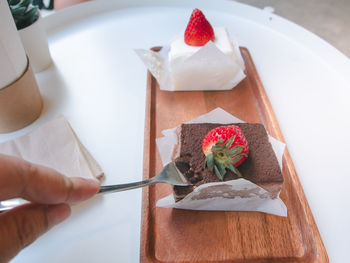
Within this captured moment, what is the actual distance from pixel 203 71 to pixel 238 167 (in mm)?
407

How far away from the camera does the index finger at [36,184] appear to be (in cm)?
42

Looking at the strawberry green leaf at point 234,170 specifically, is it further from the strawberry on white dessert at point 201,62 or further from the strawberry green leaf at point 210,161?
the strawberry on white dessert at point 201,62

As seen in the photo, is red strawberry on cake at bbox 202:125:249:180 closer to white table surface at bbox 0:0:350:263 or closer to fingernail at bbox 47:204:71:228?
white table surface at bbox 0:0:350:263

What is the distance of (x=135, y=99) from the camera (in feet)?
3.21

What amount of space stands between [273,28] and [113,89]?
29.3 inches

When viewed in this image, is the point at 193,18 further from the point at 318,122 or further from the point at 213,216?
Answer: the point at 213,216

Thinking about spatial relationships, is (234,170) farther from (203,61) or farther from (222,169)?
(203,61)

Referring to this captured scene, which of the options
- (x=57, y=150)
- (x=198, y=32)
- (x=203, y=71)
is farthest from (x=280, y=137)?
(x=57, y=150)

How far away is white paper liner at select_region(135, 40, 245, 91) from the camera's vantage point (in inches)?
37.5

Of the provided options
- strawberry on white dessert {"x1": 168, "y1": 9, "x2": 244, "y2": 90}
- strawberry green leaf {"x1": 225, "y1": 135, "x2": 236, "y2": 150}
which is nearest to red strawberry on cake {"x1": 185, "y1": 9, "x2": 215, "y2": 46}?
strawberry on white dessert {"x1": 168, "y1": 9, "x2": 244, "y2": 90}

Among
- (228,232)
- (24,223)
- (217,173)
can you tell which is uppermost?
(24,223)

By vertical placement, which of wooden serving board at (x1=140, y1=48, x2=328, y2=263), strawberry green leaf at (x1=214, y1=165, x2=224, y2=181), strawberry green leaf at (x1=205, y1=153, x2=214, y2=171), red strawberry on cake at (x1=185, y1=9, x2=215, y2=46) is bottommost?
wooden serving board at (x1=140, y1=48, x2=328, y2=263)

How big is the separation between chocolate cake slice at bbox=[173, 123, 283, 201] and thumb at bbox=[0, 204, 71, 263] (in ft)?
0.90

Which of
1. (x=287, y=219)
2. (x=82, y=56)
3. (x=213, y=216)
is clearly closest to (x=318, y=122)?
(x=287, y=219)
